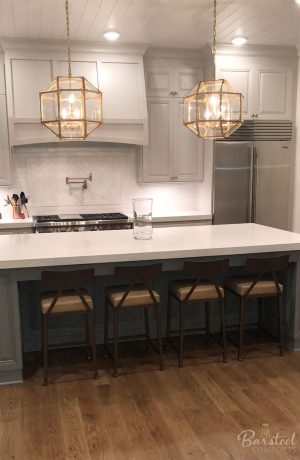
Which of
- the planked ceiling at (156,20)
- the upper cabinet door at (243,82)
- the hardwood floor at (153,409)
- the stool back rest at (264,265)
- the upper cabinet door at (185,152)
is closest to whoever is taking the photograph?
the hardwood floor at (153,409)

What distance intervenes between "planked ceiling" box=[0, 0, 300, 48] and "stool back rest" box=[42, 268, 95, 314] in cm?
219

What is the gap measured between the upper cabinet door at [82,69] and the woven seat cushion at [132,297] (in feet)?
9.19

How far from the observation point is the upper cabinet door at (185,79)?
537cm

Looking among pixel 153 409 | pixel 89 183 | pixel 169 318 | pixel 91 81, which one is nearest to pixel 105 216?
pixel 89 183

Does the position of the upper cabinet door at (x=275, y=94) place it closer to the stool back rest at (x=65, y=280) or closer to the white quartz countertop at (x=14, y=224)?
the white quartz countertop at (x=14, y=224)

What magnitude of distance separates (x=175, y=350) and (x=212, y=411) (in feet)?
2.90

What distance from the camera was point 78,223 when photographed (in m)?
4.93

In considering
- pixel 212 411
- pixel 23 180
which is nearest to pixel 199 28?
pixel 23 180

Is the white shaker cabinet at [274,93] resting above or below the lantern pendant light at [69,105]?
above

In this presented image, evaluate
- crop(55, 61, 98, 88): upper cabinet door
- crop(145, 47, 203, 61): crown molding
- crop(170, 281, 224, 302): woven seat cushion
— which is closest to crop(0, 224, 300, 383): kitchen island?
crop(170, 281, 224, 302): woven seat cushion

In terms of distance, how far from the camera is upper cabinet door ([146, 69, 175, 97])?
5301mm

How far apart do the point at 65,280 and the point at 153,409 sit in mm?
941

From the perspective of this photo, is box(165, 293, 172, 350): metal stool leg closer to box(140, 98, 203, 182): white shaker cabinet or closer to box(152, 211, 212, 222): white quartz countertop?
box(152, 211, 212, 222): white quartz countertop

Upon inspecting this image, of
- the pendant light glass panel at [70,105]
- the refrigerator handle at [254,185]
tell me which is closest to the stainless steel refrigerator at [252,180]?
the refrigerator handle at [254,185]
